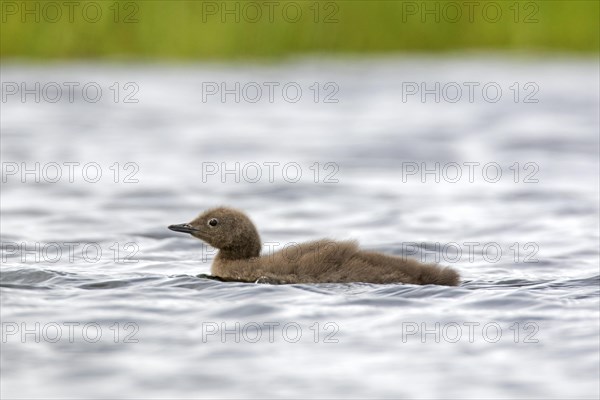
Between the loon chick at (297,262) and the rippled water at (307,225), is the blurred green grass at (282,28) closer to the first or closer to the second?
the rippled water at (307,225)

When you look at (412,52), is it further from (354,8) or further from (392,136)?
(392,136)

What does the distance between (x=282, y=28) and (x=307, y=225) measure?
39.8 ft

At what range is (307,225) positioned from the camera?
1443cm

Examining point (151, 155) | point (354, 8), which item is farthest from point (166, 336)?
point (354, 8)

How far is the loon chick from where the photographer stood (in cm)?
998

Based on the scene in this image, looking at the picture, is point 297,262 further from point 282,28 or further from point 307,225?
point 282,28

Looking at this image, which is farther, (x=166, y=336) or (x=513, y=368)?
(x=166, y=336)

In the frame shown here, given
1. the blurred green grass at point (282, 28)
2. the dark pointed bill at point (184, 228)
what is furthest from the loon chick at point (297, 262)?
the blurred green grass at point (282, 28)

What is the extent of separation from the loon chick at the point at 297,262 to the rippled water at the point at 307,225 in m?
0.15

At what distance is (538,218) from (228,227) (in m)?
5.04

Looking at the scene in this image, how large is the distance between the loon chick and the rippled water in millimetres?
150

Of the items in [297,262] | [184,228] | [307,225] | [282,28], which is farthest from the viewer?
[282,28]

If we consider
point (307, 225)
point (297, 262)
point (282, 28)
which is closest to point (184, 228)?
point (297, 262)

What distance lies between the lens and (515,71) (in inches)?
1123
